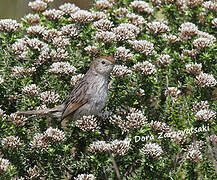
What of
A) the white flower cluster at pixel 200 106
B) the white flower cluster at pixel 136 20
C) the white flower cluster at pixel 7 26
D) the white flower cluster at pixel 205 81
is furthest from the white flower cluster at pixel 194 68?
the white flower cluster at pixel 7 26

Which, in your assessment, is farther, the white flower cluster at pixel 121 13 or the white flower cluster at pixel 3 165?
the white flower cluster at pixel 121 13

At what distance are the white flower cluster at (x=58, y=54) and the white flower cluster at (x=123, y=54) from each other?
68 centimetres

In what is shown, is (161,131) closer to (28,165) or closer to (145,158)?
(145,158)

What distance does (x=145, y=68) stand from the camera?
14.9 feet

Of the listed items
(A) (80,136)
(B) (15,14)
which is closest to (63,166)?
(A) (80,136)

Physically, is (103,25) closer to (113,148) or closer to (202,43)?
(202,43)

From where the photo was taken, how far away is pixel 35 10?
6098 mm

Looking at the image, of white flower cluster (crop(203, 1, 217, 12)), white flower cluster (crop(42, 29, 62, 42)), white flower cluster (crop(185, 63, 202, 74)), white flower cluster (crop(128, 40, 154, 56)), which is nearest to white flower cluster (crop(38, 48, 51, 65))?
white flower cluster (crop(42, 29, 62, 42))

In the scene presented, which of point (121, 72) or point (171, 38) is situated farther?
point (171, 38)

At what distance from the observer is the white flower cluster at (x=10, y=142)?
389 cm

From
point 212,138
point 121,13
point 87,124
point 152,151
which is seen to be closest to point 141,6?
point 121,13

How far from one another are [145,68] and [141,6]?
184 centimetres

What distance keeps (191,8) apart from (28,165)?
12.3 feet

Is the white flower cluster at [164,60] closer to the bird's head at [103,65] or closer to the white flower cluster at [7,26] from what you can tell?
the bird's head at [103,65]
